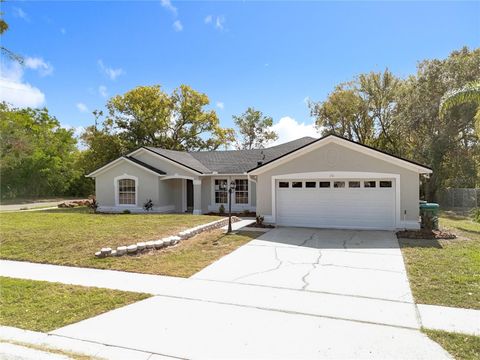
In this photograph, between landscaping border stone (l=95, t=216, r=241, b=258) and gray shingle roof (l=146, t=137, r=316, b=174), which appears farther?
gray shingle roof (l=146, t=137, r=316, b=174)

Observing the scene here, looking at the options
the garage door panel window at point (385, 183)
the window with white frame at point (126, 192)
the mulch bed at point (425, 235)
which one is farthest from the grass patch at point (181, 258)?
the window with white frame at point (126, 192)

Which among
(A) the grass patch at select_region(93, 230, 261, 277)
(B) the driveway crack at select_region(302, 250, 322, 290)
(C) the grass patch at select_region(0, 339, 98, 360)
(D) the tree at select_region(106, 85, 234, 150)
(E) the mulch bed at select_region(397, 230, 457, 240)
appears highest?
(D) the tree at select_region(106, 85, 234, 150)

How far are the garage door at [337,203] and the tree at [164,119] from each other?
23.0m

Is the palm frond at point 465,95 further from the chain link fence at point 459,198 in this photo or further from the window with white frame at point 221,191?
the chain link fence at point 459,198

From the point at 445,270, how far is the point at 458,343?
3778mm

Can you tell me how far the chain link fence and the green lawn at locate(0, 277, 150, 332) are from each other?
2761cm

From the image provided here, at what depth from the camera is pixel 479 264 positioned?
7.88 meters

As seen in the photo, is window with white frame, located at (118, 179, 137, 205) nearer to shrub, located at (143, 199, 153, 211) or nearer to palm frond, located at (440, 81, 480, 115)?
shrub, located at (143, 199, 153, 211)

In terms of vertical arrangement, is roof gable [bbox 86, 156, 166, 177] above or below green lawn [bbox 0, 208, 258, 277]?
above

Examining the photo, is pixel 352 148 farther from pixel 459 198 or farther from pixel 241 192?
pixel 459 198

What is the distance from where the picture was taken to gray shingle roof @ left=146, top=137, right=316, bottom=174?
20.7 m

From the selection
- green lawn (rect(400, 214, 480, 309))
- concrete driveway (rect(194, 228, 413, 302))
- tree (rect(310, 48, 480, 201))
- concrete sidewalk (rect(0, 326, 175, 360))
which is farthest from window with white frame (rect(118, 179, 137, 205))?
tree (rect(310, 48, 480, 201))

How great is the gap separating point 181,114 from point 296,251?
2965 centimetres

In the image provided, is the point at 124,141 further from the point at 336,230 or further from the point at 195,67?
the point at 336,230
